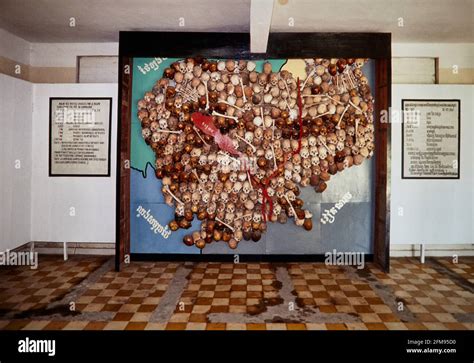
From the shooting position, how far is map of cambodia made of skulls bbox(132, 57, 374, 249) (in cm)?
516

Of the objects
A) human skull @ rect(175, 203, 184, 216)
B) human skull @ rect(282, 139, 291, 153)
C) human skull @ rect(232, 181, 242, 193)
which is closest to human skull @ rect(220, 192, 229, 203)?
human skull @ rect(232, 181, 242, 193)

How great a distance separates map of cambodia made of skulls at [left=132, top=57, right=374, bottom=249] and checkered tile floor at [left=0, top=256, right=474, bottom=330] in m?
0.78

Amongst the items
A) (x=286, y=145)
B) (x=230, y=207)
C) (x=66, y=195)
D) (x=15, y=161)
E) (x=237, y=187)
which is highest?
(x=286, y=145)

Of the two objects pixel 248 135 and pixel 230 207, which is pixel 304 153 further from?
pixel 230 207

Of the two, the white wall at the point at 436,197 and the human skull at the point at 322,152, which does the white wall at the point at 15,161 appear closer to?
the human skull at the point at 322,152

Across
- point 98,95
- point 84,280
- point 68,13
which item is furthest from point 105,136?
point 84,280

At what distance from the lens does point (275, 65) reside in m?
5.25

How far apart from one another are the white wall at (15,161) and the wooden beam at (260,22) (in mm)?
3039

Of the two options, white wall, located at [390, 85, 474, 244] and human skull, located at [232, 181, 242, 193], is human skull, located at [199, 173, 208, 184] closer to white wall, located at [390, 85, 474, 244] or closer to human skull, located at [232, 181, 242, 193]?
human skull, located at [232, 181, 242, 193]

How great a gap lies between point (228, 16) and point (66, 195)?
10.7ft

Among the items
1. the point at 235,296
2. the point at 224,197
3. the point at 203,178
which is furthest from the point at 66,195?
the point at 235,296

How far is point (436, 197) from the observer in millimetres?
5434

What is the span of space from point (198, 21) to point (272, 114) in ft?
4.77

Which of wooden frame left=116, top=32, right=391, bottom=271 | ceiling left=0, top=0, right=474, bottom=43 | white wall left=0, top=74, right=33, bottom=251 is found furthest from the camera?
wooden frame left=116, top=32, right=391, bottom=271
